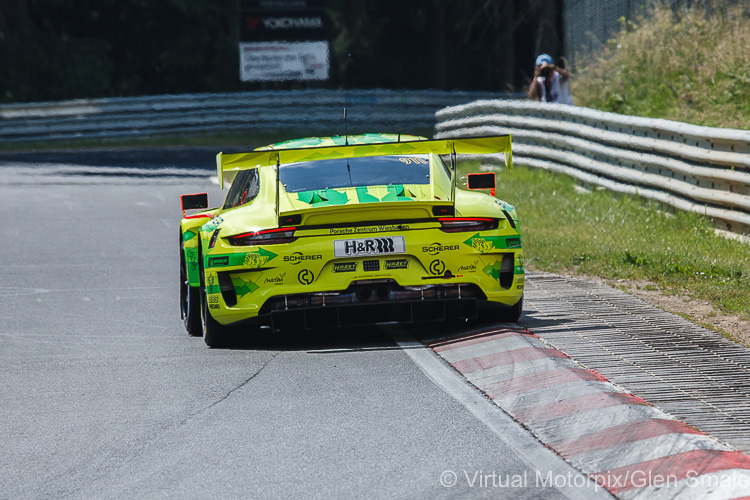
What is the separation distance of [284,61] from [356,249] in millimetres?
27881

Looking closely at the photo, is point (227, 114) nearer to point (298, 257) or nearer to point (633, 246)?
point (633, 246)

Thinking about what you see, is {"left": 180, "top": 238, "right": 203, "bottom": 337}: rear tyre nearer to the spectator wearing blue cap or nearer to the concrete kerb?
the concrete kerb

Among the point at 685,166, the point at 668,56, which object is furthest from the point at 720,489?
the point at 668,56

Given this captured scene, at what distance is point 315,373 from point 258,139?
25.0 meters

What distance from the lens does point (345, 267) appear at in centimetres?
803

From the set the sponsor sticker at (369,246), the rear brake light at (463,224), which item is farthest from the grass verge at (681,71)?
the sponsor sticker at (369,246)

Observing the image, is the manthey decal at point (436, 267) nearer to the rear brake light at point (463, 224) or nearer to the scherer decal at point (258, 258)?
the rear brake light at point (463, 224)

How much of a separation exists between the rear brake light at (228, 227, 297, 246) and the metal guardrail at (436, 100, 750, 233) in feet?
17.1

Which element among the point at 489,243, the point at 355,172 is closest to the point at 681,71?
the point at 355,172

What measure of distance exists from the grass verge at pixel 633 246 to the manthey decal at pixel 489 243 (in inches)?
64.7

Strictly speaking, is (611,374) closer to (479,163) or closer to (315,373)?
(315,373)

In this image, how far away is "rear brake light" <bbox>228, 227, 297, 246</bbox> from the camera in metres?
8.00

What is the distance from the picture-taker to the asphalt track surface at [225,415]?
5297mm

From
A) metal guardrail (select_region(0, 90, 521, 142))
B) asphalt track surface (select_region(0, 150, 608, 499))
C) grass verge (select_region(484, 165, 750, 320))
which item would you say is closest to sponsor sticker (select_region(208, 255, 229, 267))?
asphalt track surface (select_region(0, 150, 608, 499))
